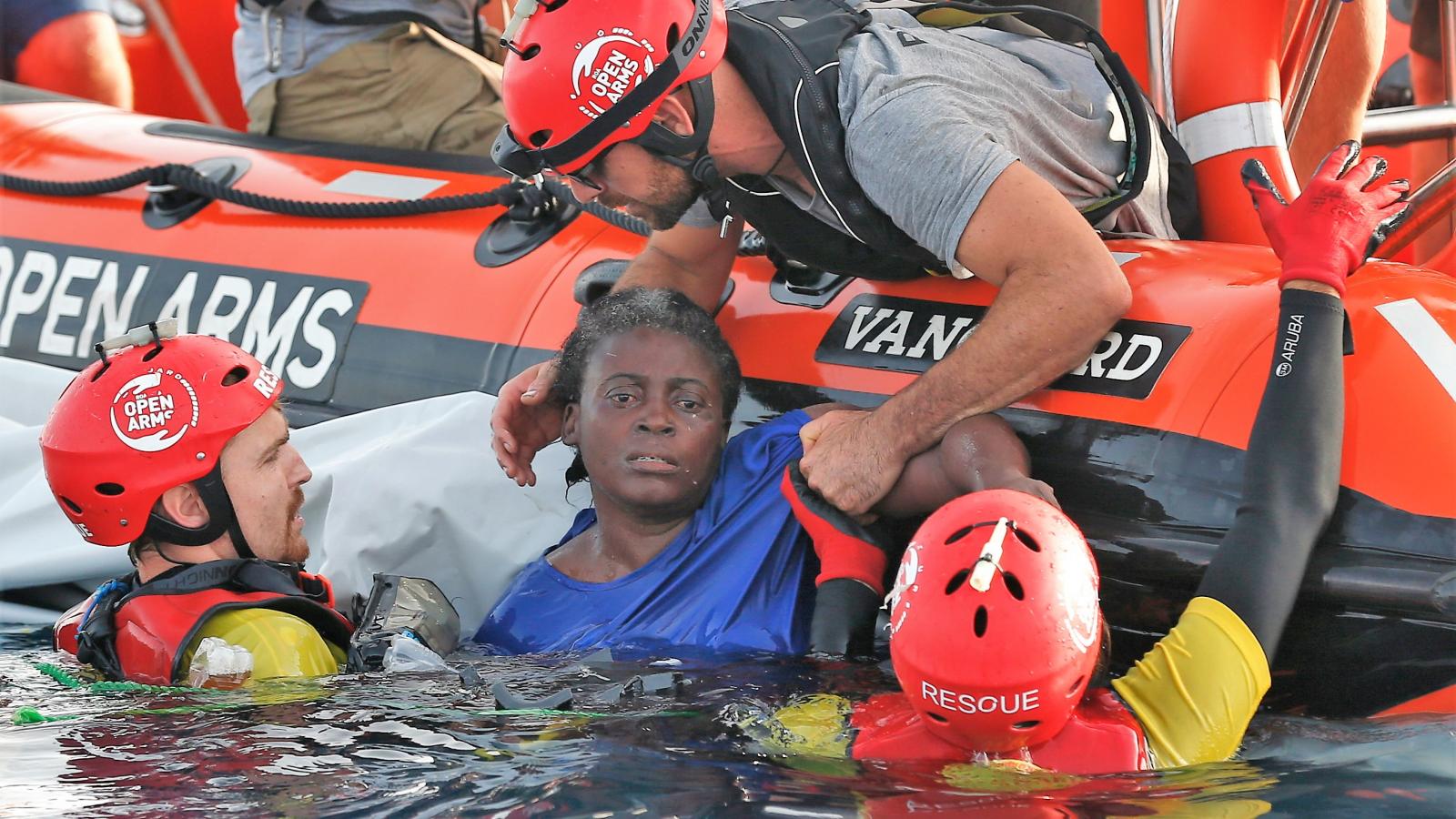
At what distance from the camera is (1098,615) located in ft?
7.58

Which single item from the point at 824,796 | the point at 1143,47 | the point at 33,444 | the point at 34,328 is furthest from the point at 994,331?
the point at 34,328

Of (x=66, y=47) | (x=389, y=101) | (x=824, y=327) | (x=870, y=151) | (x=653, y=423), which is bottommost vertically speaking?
(x=653, y=423)

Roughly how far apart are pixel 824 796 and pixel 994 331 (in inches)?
38.5

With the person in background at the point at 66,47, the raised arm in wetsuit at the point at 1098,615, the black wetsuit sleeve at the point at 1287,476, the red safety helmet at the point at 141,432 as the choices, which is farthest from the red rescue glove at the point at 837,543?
the person in background at the point at 66,47

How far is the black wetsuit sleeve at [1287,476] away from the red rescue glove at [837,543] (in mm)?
669

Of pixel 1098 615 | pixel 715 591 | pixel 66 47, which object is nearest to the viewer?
pixel 1098 615

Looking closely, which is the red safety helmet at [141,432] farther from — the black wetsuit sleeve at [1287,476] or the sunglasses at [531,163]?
the black wetsuit sleeve at [1287,476]

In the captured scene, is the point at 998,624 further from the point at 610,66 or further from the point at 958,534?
the point at 610,66

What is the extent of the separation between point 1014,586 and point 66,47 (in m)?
4.65

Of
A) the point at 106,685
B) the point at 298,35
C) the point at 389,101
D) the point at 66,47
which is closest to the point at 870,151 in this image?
the point at 106,685

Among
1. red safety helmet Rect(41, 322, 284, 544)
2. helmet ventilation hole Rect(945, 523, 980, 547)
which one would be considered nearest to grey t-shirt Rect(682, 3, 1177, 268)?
helmet ventilation hole Rect(945, 523, 980, 547)

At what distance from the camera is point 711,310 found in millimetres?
3621

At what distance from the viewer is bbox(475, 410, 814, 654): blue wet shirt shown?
3.14 meters

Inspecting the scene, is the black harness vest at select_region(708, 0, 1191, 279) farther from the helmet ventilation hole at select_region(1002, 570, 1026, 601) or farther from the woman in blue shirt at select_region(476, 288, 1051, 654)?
the helmet ventilation hole at select_region(1002, 570, 1026, 601)
